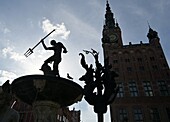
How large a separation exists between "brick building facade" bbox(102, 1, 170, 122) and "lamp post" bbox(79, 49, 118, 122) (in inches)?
773

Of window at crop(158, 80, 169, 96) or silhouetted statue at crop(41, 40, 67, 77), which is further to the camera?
window at crop(158, 80, 169, 96)

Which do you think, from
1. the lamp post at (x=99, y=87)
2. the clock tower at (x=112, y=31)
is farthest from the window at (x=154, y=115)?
the lamp post at (x=99, y=87)

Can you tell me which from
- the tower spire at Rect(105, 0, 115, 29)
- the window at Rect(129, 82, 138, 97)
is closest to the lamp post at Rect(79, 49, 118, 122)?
the window at Rect(129, 82, 138, 97)

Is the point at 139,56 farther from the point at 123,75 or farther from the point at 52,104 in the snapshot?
the point at 52,104

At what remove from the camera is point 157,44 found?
30734mm

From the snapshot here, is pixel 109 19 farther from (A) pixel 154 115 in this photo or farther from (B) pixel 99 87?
(B) pixel 99 87

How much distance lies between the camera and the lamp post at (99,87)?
370 cm

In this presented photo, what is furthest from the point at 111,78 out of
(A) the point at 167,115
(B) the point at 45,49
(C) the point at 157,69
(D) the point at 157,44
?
(D) the point at 157,44

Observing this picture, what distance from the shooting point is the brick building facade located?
23.7 m

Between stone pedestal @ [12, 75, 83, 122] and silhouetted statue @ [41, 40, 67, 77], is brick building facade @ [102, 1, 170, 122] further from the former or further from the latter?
stone pedestal @ [12, 75, 83, 122]

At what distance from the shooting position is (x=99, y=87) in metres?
3.98

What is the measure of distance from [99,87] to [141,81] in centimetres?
2436

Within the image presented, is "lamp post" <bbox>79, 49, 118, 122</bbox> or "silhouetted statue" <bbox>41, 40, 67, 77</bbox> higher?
"silhouetted statue" <bbox>41, 40, 67, 77</bbox>

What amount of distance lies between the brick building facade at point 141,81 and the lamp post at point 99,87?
1962 cm
